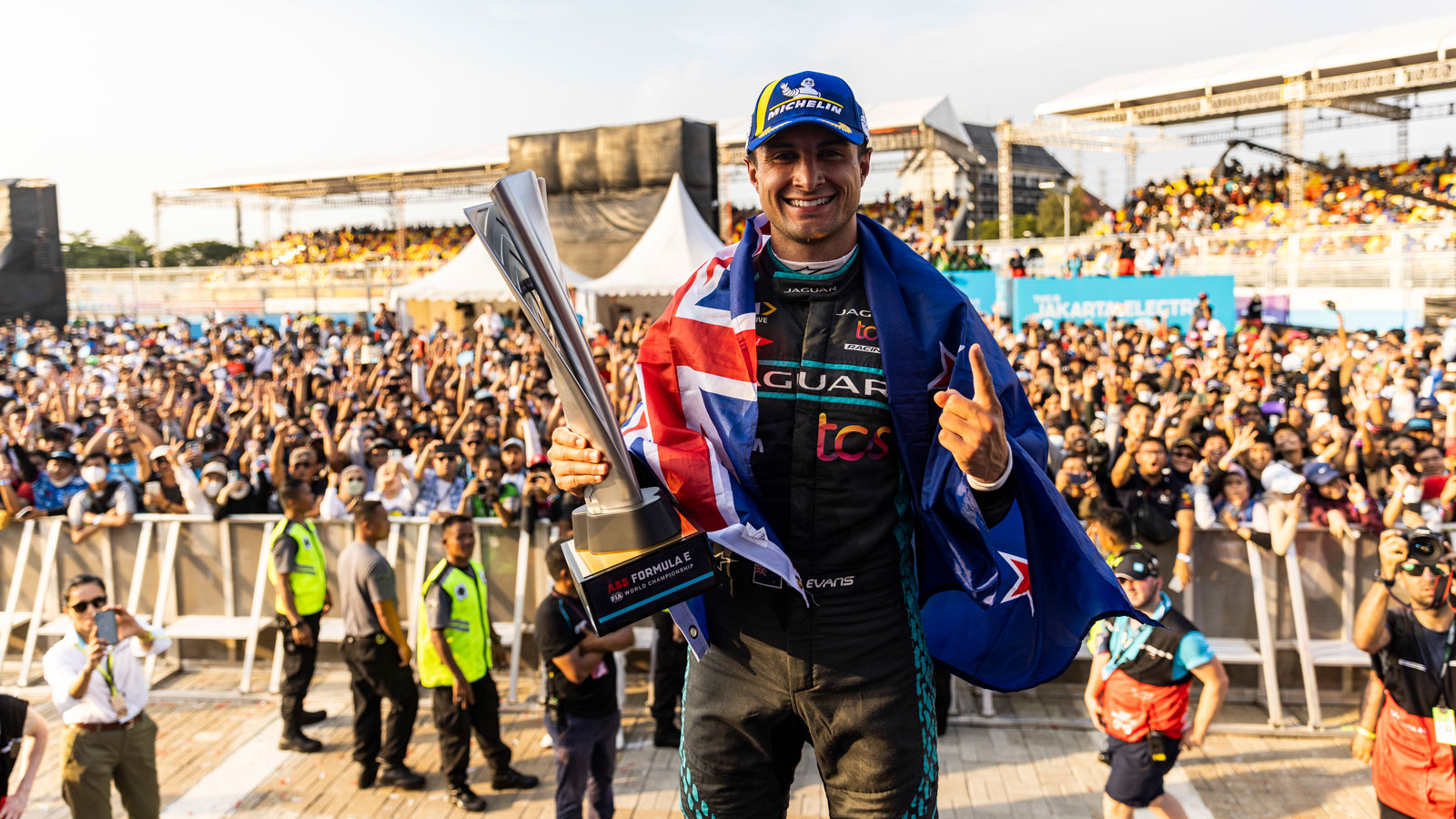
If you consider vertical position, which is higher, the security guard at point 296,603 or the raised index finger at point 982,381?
the raised index finger at point 982,381

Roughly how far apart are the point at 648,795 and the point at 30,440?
25.6 ft

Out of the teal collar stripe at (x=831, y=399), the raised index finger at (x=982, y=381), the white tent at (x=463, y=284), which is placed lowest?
the teal collar stripe at (x=831, y=399)

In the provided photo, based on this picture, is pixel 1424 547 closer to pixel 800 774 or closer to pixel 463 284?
pixel 800 774

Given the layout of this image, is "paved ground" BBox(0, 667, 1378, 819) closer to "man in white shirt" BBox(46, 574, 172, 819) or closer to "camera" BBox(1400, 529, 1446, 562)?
"man in white shirt" BBox(46, 574, 172, 819)

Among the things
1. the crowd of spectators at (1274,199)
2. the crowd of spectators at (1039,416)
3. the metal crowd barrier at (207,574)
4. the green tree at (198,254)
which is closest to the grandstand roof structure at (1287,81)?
the crowd of spectators at (1274,199)

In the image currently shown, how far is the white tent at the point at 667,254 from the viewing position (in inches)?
682

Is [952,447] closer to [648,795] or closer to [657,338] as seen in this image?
[657,338]

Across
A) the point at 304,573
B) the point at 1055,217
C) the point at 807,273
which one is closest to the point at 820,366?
the point at 807,273

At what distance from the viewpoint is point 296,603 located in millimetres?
6340

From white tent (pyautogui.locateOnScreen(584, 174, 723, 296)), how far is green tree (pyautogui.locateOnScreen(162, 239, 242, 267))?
48715 millimetres

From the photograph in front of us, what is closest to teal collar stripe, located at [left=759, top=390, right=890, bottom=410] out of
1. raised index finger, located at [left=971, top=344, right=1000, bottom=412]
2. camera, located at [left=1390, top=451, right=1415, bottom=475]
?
raised index finger, located at [left=971, top=344, right=1000, bottom=412]

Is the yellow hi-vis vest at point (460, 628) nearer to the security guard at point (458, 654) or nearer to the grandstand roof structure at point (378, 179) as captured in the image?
the security guard at point (458, 654)

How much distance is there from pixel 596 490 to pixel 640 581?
20cm

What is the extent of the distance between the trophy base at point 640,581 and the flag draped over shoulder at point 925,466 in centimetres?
10
